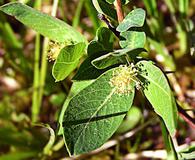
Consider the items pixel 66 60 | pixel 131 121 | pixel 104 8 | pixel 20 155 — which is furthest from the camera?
pixel 131 121

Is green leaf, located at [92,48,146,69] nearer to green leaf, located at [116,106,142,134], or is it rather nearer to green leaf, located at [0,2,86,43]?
green leaf, located at [0,2,86,43]

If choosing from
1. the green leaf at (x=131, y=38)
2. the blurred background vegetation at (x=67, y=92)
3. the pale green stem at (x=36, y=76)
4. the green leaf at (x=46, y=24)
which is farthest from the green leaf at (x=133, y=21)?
the pale green stem at (x=36, y=76)

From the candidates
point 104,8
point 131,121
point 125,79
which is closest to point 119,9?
point 104,8

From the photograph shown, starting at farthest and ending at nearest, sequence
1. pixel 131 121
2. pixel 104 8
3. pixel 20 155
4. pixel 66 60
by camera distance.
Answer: pixel 131 121, pixel 20 155, pixel 104 8, pixel 66 60

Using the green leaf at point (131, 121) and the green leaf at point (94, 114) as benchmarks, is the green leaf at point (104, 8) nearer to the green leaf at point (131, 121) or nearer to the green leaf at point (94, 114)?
the green leaf at point (94, 114)

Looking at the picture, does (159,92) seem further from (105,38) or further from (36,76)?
(36,76)

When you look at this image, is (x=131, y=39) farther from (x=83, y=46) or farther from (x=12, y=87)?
(x=12, y=87)

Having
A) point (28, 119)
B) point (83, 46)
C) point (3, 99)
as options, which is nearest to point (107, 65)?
point (83, 46)

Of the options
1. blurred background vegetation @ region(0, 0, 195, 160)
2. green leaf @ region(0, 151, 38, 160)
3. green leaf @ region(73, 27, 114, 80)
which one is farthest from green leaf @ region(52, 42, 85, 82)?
green leaf @ region(0, 151, 38, 160)

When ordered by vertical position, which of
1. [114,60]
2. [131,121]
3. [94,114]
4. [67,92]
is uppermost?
[114,60]
